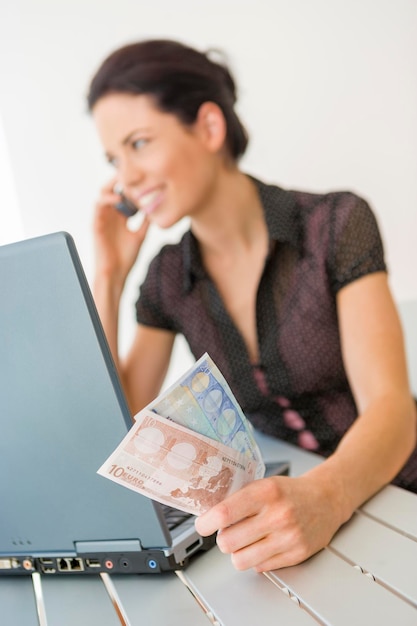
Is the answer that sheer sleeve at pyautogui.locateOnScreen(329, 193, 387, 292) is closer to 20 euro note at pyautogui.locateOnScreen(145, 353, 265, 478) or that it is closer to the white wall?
20 euro note at pyautogui.locateOnScreen(145, 353, 265, 478)

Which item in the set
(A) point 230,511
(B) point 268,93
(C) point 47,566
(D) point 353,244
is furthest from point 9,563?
(B) point 268,93

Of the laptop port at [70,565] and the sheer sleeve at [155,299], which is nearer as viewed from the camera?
the laptop port at [70,565]

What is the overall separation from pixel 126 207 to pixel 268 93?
1.09 metres

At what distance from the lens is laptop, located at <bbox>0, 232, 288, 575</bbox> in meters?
0.67

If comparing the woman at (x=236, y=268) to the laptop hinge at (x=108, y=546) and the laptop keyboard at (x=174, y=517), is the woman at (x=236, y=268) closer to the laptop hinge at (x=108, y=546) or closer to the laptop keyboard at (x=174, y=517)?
the laptop keyboard at (x=174, y=517)

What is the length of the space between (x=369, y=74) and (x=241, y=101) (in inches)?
20.7

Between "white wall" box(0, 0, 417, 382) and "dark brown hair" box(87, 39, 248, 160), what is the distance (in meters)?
0.98

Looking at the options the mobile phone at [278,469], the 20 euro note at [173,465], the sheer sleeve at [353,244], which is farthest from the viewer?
the sheer sleeve at [353,244]

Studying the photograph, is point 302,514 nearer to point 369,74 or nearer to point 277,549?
point 277,549

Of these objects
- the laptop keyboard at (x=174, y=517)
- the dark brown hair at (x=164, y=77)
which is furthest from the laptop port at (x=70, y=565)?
the dark brown hair at (x=164, y=77)

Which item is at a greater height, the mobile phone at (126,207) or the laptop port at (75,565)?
the mobile phone at (126,207)

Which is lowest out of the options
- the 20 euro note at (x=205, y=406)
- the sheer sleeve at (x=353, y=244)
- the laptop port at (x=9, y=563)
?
the laptop port at (x=9, y=563)

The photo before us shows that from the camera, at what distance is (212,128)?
1641 mm

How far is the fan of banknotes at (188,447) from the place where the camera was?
2.01 ft
